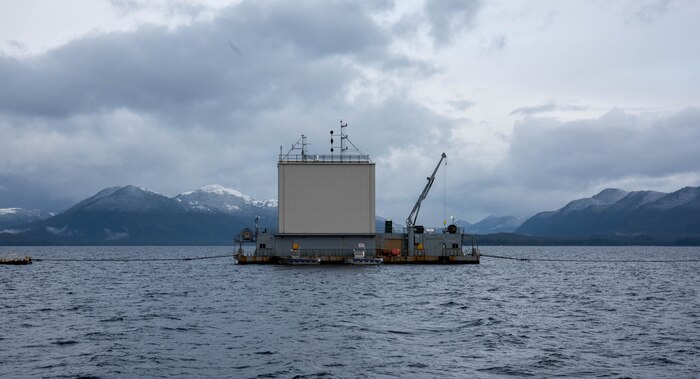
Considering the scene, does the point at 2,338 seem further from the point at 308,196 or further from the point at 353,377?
the point at 308,196

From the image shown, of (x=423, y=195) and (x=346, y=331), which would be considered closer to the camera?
(x=346, y=331)

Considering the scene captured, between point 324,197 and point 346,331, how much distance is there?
68.2m

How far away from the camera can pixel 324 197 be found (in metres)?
112

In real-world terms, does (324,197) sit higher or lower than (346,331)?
higher

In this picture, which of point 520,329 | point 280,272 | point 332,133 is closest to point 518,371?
point 520,329

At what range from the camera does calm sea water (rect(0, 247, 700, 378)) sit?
33656mm

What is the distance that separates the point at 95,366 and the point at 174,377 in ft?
15.6

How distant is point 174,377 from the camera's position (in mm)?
31422

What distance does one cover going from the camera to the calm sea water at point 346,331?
33.7 meters

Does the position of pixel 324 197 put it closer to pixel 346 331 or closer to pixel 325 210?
pixel 325 210

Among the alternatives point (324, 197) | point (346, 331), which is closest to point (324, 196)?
point (324, 197)

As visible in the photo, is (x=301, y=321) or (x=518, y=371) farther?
(x=301, y=321)

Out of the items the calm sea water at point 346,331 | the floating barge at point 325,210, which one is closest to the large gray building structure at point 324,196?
the floating barge at point 325,210

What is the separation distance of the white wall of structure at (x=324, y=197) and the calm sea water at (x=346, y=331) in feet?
105
